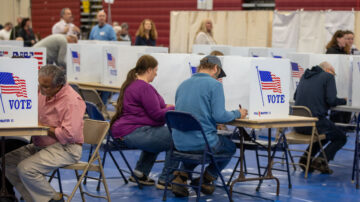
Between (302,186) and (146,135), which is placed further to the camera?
(302,186)

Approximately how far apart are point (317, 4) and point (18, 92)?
10939mm

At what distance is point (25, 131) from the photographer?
3.86 meters

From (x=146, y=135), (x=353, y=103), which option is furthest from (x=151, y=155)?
(x=353, y=103)

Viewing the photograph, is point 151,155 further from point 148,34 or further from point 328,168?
point 148,34

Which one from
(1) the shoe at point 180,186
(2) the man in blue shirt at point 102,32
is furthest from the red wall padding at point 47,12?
(1) the shoe at point 180,186

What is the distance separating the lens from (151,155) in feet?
17.4

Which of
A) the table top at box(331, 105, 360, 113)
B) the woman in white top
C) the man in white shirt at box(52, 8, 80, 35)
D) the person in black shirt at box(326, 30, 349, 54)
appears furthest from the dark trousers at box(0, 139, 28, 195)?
the man in white shirt at box(52, 8, 80, 35)

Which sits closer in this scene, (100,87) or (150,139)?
(150,139)

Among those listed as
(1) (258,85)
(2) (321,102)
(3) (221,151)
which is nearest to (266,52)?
(2) (321,102)

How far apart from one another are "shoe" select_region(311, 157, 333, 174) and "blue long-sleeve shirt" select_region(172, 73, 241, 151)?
176 cm

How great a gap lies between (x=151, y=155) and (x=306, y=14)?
8.23 metres

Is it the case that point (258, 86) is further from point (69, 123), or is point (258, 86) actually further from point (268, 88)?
point (69, 123)

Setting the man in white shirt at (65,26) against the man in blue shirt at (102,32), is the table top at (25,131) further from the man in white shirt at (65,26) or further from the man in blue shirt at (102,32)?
the man in blue shirt at (102,32)

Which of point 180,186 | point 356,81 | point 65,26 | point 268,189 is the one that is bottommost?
point 268,189
